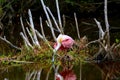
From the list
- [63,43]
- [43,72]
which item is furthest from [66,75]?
[63,43]

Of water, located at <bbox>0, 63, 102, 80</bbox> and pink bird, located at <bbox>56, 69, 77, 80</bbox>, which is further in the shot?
water, located at <bbox>0, 63, 102, 80</bbox>

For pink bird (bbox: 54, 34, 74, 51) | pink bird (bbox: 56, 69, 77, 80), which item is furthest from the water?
pink bird (bbox: 54, 34, 74, 51)

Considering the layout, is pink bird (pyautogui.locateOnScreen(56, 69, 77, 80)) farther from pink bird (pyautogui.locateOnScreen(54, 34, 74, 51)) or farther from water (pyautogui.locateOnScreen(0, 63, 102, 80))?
pink bird (pyautogui.locateOnScreen(54, 34, 74, 51))

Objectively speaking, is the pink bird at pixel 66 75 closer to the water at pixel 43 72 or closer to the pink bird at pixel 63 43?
the water at pixel 43 72

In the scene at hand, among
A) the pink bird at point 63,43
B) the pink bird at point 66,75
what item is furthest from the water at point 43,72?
the pink bird at point 63,43

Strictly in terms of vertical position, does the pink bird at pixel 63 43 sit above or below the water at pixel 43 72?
above

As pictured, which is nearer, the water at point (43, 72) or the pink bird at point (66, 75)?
the pink bird at point (66, 75)

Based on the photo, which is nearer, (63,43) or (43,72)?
(43,72)

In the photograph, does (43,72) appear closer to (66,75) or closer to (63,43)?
(66,75)

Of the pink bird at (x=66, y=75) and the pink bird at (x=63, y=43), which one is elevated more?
the pink bird at (x=63, y=43)

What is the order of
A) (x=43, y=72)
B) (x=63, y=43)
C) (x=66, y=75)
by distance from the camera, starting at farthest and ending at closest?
(x=63, y=43) → (x=43, y=72) → (x=66, y=75)

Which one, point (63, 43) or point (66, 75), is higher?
point (63, 43)

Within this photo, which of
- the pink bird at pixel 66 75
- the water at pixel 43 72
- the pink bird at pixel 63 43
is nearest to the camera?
the pink bird at pixel 66 75

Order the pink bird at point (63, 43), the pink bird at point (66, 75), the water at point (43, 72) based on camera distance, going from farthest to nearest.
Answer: the pink bird at point (63, 43) → the water at point (43, 72) → the pink bird at point (66, 75)
